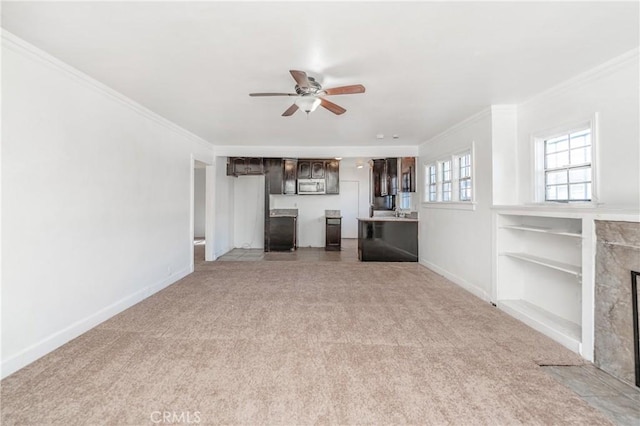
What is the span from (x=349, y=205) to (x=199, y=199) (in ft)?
17.1

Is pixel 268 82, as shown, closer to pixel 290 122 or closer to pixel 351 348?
pixel 290 122

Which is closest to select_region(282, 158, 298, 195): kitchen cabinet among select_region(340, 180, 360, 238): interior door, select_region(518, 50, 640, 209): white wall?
select_region(340, 180, 360, 238): interior door

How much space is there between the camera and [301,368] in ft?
7.09

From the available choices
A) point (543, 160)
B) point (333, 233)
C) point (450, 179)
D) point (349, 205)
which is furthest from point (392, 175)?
point (543, 160)

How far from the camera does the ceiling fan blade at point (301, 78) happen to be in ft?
7.40

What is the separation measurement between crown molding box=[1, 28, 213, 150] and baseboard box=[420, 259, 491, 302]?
4922mm

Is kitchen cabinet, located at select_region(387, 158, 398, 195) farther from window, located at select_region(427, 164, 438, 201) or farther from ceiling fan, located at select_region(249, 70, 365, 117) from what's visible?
ceiling fan, located at select_region(249, 70, 365, 117)

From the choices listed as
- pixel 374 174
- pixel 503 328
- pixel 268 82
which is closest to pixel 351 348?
pixel 503 328

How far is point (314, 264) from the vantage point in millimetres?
5797

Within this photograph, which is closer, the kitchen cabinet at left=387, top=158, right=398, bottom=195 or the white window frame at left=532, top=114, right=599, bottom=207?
the white window frame at left=532, top=114, right=599, bottom=207

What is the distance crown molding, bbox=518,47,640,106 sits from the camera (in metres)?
2.29

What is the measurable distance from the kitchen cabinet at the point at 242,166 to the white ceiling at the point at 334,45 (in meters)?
3.64

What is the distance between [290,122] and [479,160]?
2709 mm
